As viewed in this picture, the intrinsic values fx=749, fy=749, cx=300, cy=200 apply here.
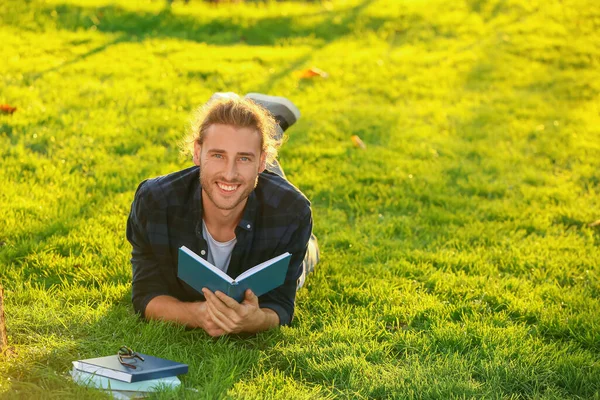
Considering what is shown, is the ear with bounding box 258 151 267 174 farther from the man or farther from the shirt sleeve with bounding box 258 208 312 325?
the shirt sleeve with bounding box 258 208 312 325

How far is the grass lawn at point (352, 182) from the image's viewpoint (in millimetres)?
4090

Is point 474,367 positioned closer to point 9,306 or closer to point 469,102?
point 9,306

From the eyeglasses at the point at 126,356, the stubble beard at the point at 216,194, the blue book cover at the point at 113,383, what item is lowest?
the blue book cover at the point at 113,383

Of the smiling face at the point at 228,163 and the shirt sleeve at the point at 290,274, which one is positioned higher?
the smiling face at the point at 228,163

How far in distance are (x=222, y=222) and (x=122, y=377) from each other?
3.65ft

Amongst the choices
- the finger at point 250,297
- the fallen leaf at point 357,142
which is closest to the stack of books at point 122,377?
the finger at point 250,297

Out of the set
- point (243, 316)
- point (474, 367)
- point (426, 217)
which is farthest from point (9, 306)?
point (426, 217)

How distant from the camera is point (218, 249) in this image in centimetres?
435

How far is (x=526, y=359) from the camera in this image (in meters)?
4.17

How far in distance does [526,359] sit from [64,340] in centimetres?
254

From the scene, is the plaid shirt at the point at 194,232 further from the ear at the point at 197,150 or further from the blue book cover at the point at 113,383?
the blue book cover at the point at 113,383

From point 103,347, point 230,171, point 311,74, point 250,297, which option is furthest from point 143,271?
point 311,74

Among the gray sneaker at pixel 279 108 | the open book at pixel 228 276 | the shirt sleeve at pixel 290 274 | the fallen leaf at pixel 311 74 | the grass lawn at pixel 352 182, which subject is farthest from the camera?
the fallen leaf at pixel 311 74

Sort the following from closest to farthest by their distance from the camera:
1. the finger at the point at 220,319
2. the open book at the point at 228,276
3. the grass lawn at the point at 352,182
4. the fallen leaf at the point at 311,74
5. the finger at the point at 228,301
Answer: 1. the open book at the point at 228,276
2. the finger at the point at 228,301
3. the finger at the point at 220,319
4. the grass lawn at the point at 352,182
5. the fallen leaf at the point at 311,74
